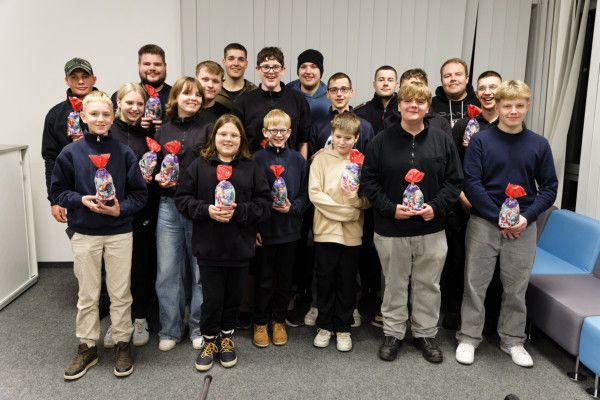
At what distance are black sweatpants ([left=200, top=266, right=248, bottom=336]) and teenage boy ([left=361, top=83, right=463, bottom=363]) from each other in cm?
82

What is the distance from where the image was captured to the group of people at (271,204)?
2410mm

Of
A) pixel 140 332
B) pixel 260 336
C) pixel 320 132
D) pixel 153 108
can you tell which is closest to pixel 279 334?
pixel 260 336

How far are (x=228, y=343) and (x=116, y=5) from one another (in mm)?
2981

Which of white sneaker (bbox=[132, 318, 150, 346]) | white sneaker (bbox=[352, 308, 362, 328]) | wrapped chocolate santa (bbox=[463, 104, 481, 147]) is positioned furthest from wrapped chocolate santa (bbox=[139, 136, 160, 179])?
wrapped chocolate santa (bbox=[463, 104, 481, 147])

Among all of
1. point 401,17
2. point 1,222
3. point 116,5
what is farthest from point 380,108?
point 1,222

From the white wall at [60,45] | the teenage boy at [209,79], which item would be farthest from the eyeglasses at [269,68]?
the white wall at [60,45]

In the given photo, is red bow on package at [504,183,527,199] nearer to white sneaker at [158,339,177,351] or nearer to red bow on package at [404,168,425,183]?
red bow on package at [404,168,425,183]

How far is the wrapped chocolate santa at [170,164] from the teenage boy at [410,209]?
1020 millimetres

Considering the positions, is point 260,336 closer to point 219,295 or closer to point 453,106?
point 219,295

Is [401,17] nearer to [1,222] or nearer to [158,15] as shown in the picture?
[158,15]

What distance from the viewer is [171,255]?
2639 mm

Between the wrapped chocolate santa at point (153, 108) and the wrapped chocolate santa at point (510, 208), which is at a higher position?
the wrapped chocolate santa at point (153, 108)

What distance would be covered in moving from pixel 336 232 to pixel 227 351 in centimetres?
90

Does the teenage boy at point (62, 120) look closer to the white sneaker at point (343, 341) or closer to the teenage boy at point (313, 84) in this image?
the teenage boy at point (313, 84)
